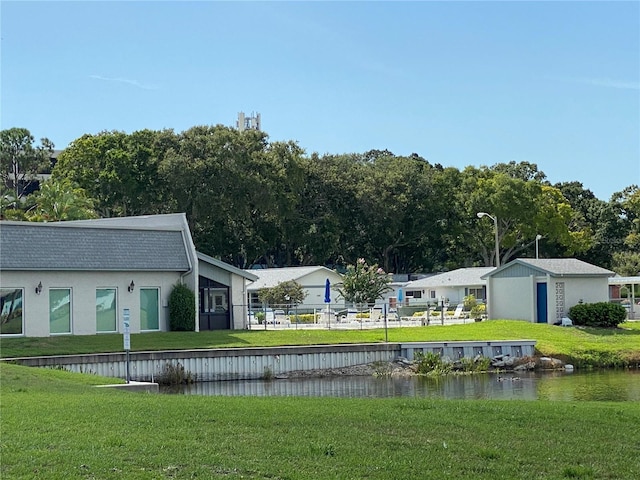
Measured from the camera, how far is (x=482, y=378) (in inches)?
1214

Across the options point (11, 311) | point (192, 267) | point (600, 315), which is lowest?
point (600, 315)

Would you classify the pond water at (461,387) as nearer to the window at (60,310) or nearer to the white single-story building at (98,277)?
the white single-story building at (98,277)

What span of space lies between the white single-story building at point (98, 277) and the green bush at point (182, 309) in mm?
264

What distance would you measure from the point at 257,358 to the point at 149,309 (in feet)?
20.6

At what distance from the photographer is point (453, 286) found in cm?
6475

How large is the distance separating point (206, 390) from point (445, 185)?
2252 inches

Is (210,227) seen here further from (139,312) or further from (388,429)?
(388,429)

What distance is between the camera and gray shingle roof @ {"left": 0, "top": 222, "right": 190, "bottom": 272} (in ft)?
103

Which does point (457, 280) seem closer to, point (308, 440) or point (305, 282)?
point (305, 282)

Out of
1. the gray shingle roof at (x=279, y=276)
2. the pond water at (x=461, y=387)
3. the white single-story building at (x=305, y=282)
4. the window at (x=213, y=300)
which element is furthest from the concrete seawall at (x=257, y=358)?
the gray shingle roof at (x=279, y=276)

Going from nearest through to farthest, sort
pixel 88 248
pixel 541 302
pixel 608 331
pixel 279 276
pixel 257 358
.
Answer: pixel 257 358 < pixel 88 248 < pixel 608 331 < pixel 541 302 < pixel 279 276

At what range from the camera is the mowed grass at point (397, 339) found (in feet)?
97.2

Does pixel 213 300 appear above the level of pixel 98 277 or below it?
below

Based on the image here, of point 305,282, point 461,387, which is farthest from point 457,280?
point 461,387
